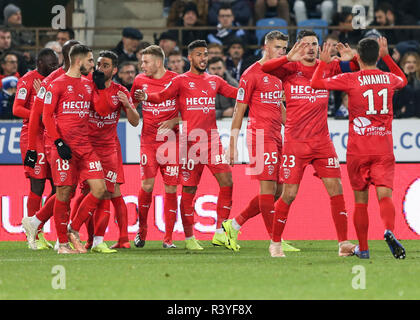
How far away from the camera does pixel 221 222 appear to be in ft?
38.8

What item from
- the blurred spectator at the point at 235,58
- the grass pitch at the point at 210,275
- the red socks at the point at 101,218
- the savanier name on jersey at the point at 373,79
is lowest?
the grass pitch at the point at 210,275

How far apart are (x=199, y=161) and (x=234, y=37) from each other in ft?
19.0

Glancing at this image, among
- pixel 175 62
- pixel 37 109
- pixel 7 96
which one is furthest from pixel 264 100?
pixel 7 96

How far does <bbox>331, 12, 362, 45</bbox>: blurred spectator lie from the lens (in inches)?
682

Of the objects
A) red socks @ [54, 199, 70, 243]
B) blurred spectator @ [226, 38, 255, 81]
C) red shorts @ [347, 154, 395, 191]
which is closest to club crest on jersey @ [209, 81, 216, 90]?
red socks @ [54, 199, 70, 243]

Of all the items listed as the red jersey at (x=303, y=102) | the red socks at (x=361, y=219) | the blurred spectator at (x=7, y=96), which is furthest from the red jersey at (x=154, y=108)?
the blurred spectator at (x=7, y=96)

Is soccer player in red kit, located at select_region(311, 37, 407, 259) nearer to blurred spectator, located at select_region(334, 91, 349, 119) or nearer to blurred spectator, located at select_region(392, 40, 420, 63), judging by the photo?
blurred spectator, located at select_region(334, 91, 349, 119)

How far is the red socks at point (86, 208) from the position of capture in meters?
10.8

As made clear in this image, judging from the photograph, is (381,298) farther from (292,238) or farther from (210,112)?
(292,238)

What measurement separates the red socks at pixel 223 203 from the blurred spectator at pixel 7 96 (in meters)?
4.58

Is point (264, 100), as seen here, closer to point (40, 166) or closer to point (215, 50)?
point (40, 166)

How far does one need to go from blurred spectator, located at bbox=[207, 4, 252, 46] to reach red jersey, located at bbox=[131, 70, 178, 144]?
571cm

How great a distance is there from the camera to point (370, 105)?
9438mm

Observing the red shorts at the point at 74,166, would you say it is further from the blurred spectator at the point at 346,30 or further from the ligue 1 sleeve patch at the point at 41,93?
the blurred spectator at the point at 346,30
